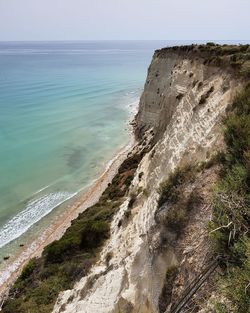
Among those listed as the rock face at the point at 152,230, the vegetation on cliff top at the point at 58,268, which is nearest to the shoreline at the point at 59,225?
the vegetation on cliff top at the point at 58,268

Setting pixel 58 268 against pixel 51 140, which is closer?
pixel 58 268

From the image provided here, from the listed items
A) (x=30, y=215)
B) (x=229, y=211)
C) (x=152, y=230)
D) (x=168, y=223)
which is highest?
(x=229, y=211)

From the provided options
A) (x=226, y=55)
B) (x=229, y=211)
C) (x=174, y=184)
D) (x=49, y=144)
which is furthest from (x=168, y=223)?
(x=49, y=144)

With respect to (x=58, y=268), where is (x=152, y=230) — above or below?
above

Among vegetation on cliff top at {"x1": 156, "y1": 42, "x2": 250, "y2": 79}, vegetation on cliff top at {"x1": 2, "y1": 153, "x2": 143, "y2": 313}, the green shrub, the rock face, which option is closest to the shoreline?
vegetation on cliff top at {"x1": 2, "y1": 153, "x2": 143, "y2": 313}

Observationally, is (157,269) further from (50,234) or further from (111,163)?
(111,163)

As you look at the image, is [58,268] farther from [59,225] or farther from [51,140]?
[51,140]

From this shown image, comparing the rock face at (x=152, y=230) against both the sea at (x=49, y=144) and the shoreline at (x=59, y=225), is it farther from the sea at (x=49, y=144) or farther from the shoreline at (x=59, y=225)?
the sea at (x=49, y=144)
